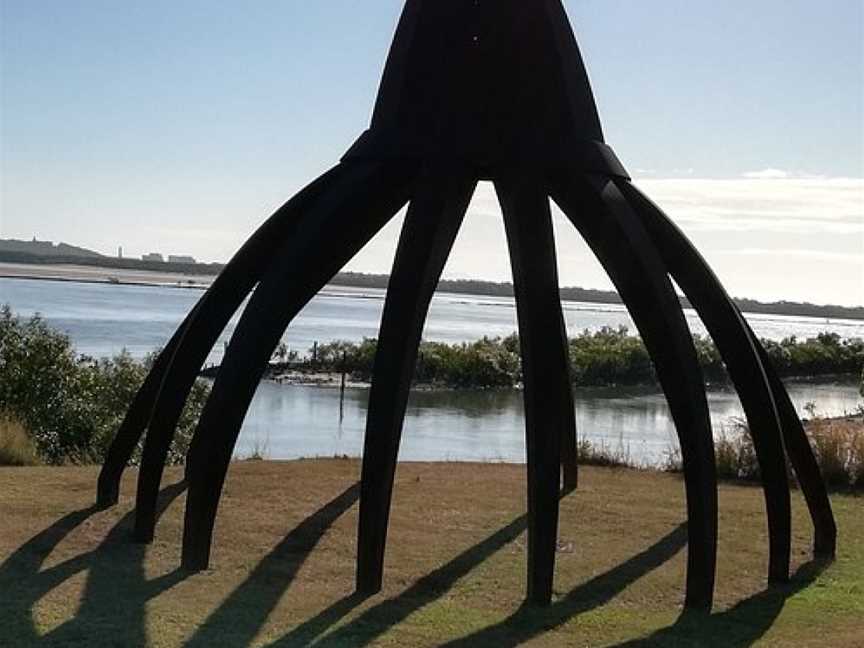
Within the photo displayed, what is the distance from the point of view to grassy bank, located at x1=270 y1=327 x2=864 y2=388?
3991 centimetres

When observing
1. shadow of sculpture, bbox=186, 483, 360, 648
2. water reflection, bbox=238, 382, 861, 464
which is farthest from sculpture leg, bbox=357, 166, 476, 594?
water reflection, bbox=238, 382, 861, 464

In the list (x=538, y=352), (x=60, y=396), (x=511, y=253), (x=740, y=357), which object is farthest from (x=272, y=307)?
(x=60, y=396)

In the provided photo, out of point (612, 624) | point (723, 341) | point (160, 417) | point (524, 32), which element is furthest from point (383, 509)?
point (524, 32)

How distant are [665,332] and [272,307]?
10.4ft

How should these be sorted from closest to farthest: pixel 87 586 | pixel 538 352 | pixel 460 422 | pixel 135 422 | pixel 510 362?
pixel 87 586, pixel 538 352, pixel 135 422, pixel 460 422, pixel 510 362

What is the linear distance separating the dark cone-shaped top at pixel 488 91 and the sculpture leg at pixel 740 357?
833 millimetres

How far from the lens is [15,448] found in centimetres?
1457

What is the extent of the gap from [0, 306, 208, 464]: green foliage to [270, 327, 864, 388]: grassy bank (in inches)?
557

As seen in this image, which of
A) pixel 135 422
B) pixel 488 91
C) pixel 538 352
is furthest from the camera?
pixel 135 422

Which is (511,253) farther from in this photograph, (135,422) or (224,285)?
(135,422)

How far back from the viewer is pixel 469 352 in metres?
41.6

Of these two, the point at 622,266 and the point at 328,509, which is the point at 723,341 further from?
the point at 328,509

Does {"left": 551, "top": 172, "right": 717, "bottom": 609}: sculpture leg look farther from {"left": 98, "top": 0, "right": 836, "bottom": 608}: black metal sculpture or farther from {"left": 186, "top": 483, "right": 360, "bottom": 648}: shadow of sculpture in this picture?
{"left": 186, "top": 483, "right": 360, "bottom": 648}: shadow of sculpture

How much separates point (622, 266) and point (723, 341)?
143cm
